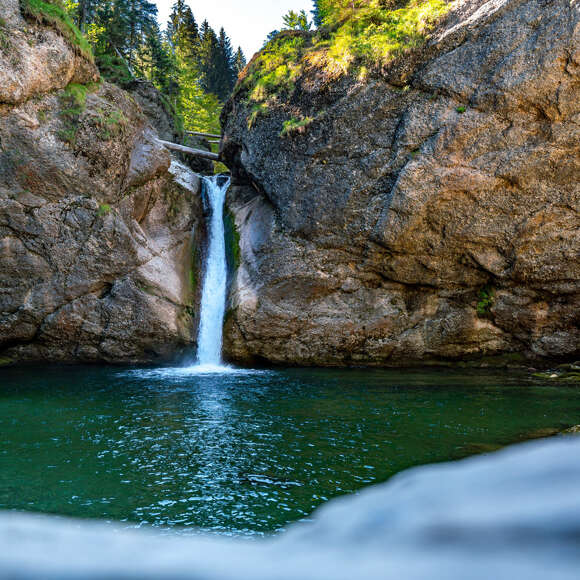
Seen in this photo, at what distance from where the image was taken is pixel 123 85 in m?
23.6

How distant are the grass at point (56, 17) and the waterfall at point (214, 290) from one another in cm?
680

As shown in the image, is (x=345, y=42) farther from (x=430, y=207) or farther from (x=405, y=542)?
(x=405, y=542)

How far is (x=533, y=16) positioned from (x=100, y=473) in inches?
541

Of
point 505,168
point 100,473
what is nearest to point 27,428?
Result: point 100,473

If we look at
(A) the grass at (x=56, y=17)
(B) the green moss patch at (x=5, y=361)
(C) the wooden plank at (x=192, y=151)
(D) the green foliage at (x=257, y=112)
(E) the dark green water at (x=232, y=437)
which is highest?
(A) the grass at (x=56, y=17)

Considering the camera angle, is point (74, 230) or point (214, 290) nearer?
point (74, 230)

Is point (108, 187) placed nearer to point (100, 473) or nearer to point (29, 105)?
point (29, 105)

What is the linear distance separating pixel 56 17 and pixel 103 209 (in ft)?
18.7

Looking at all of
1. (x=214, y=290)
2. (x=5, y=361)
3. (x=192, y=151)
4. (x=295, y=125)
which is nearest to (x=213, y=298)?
(x=214, y=290)

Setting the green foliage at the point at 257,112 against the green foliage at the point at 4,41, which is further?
the green foliage at the point at 257,112

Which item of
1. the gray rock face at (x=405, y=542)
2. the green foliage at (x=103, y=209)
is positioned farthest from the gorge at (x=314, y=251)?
the gray rock face at (x=405, y=542)

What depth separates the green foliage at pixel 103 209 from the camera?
14016 millimetres

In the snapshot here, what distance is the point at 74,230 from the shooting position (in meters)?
13.8

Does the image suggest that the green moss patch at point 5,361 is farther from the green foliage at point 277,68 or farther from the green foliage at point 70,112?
the green foliage at point 277,68
